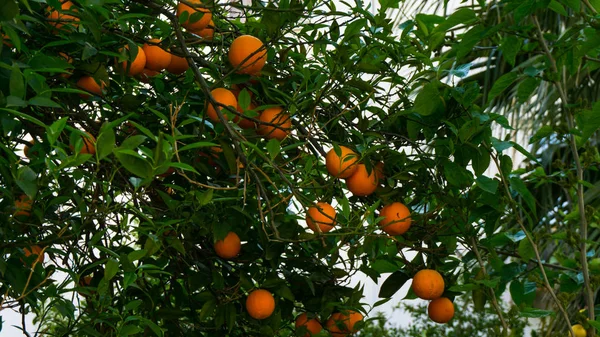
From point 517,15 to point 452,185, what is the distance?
0.75 ft

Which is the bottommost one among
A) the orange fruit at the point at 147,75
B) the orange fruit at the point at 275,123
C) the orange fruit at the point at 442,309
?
the orange fruit at the point at 442,309

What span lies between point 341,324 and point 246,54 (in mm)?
374

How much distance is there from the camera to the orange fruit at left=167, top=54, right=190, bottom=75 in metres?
0.95

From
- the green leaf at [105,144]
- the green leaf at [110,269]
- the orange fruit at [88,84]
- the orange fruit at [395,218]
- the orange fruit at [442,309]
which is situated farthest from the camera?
the orange fruit at [442,309]

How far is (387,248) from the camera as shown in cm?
111

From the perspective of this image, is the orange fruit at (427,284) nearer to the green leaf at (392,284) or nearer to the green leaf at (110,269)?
the green leaf at (392,284)

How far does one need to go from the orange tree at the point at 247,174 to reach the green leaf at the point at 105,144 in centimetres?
17

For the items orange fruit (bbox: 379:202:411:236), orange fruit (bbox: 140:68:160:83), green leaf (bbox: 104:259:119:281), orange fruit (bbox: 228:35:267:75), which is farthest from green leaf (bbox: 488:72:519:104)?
green leaf (bbox: 104:259:119:281)

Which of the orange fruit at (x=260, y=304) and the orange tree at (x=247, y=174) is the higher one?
the orange tree at (x=247, y=174)

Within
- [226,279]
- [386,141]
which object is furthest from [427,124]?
[226,279]

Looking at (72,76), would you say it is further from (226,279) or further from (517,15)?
(517,15)

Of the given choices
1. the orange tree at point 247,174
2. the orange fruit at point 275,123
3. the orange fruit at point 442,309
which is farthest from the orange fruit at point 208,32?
the orange fruit at point 442,309

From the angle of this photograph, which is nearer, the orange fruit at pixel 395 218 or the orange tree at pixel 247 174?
the orange tree at pixel 247 174

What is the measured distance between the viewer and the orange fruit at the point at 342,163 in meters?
0.88
